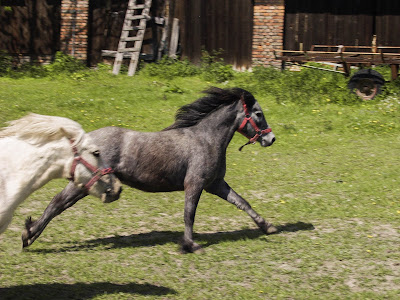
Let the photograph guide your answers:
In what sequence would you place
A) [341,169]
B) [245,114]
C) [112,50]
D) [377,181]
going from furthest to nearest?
1. [112,50]
2. [341,169]
3. [377,181]
4. [245,114]

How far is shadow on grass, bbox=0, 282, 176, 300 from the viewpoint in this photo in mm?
6055

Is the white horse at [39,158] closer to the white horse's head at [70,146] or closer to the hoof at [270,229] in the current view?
the white horse's head at [70,146]

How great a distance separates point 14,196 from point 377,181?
717 cm

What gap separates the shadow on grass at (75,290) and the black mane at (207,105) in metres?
2.50

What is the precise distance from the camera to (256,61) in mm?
19000

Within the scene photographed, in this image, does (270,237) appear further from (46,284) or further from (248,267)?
(46,284)

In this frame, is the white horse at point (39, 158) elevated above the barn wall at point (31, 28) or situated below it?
below

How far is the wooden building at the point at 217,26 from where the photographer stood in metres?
18.6

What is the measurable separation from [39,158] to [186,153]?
2585 millimetres

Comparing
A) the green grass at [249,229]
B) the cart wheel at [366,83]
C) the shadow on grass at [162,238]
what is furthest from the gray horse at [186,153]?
the cart wheel at [366,83]

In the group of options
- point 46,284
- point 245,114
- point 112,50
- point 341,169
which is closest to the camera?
point 46,284

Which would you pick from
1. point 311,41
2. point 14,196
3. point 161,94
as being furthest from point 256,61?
point 14,196

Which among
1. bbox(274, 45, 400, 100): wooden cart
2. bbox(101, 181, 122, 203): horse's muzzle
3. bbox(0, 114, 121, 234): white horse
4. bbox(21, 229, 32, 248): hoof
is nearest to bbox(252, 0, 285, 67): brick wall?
bbox(274, 45, 400, 100): wooden cart

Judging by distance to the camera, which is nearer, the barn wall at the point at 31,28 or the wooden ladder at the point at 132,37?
the wooden ladder at the point at 132,37
